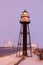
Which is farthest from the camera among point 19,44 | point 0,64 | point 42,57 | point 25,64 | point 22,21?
point 19,44

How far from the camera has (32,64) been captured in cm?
2350

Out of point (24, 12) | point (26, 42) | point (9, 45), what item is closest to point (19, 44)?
point (26, 42)

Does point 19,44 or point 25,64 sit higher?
point 19,44

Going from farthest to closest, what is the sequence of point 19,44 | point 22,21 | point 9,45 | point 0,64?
point 9,45
point 19,44
point 22,21
point 0,64

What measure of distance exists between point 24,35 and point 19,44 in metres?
3.05

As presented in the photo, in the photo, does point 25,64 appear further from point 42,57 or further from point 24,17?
point 24,17

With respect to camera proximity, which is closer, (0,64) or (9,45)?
(0,64)

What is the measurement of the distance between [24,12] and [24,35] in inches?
112

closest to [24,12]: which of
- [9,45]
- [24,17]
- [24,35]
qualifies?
[24,17]

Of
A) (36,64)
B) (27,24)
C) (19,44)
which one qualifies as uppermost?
(27,24)

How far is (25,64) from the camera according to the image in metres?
23.3

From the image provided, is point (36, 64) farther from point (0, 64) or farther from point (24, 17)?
point (24, 17)

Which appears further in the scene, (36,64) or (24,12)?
(24,12)

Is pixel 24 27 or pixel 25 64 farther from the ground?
pixel 24 27
